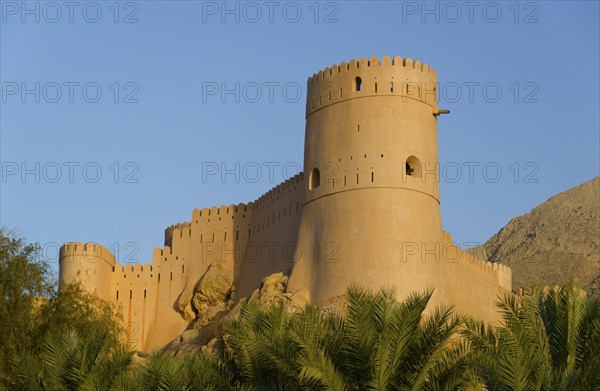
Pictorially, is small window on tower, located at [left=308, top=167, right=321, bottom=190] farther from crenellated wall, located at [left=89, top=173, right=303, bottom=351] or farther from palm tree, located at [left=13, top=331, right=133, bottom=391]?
palm tree, located at [left=13, top=331, right=133, bottom=391]

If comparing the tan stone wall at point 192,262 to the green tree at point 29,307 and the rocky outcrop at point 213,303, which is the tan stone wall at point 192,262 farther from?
the green tree at point 29,307

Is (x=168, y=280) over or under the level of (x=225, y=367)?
over

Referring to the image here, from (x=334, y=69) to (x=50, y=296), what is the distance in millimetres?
10848

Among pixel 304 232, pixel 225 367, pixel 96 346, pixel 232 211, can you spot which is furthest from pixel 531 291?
pixel 232 211

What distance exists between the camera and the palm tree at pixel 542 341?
17656 mm

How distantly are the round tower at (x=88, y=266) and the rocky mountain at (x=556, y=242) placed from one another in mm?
22459

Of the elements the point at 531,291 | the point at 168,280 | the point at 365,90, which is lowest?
the point at 531,291

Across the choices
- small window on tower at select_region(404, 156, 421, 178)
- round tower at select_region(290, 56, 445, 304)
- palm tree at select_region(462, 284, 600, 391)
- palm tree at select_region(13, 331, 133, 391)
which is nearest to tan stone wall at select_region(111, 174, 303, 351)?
round tower at select_region(290, 56, 445, 304)

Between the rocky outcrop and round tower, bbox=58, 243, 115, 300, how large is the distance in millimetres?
2642

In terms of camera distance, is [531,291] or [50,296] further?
[50,296]

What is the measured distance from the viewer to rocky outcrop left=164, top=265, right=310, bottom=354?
114ft

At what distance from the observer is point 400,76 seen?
117 feet

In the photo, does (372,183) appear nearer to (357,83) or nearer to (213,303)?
(357,83)

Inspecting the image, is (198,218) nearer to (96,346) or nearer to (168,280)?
(168,280)
